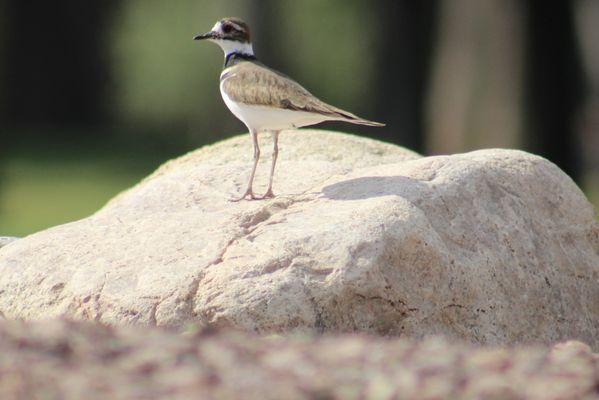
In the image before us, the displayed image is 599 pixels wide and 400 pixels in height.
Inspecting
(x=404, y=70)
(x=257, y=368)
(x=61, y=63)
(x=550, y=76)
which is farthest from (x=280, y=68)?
(x=257, y=368)

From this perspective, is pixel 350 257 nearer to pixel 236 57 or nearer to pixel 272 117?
pixel 272 117

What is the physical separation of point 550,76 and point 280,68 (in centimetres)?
1626

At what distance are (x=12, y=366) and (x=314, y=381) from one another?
1181mm

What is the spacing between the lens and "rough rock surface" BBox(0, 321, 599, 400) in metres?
4.69

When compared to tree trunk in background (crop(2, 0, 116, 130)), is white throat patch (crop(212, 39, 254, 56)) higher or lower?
higher

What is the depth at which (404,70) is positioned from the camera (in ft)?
77.4

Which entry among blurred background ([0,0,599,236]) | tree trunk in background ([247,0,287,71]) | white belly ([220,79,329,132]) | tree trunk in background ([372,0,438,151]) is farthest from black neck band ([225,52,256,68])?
tree trunk in background ([247,0,287,71])

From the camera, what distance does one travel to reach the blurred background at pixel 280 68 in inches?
768

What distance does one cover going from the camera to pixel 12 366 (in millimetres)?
4871

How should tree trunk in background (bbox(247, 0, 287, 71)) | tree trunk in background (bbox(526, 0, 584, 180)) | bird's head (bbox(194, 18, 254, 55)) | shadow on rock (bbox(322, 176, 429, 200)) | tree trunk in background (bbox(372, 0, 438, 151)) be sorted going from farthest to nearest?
tree trunk in background (bbox(247, 0, 287, 71)) → tree trunk in background (bbox(372, 0, 438, 151)) → tree trunk in background (bbox(526, 0, 584, 180)) → bird's head (bbox(194, 18, 254, 55)) → shadow on rock (bbox(322, 176, 429, 200))

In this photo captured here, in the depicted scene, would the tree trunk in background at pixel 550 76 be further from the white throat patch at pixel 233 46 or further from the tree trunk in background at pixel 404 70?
the white throat patch at pixel 233 46

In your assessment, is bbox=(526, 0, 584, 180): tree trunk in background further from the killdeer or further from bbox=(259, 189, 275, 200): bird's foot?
A: bbox=(259, 189, 275, 200): bird's foot

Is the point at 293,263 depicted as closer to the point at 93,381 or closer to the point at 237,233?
the point at 237,233

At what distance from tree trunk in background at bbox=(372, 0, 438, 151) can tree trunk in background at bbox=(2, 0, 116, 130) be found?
18703mm
